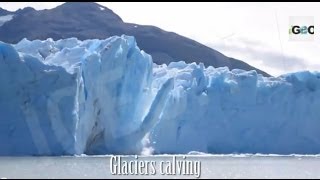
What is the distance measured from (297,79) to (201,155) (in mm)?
4425

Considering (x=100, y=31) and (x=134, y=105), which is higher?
(x=134, y=105)

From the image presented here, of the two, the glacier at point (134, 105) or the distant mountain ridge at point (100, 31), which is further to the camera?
the distant mountain ridge at point (100, 31)

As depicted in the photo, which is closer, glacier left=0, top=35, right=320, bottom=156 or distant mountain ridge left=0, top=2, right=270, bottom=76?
glacier left=0, top=35, right=320, bottom=156

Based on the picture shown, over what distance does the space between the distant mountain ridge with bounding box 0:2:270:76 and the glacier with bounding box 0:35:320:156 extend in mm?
14815

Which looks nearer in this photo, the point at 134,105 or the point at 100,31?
the point at 134,105

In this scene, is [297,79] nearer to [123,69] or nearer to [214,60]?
[123,69]

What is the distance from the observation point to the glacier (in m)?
17.9

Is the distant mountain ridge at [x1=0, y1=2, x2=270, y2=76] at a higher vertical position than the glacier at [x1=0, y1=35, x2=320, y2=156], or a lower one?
lower

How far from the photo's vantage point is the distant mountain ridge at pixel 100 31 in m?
39.5

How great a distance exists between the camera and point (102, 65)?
64.5ft

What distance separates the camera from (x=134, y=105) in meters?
21.2

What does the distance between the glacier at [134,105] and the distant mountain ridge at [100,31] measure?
583 inches

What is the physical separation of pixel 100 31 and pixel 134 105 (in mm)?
19926

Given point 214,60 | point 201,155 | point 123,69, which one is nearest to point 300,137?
point 201,155
